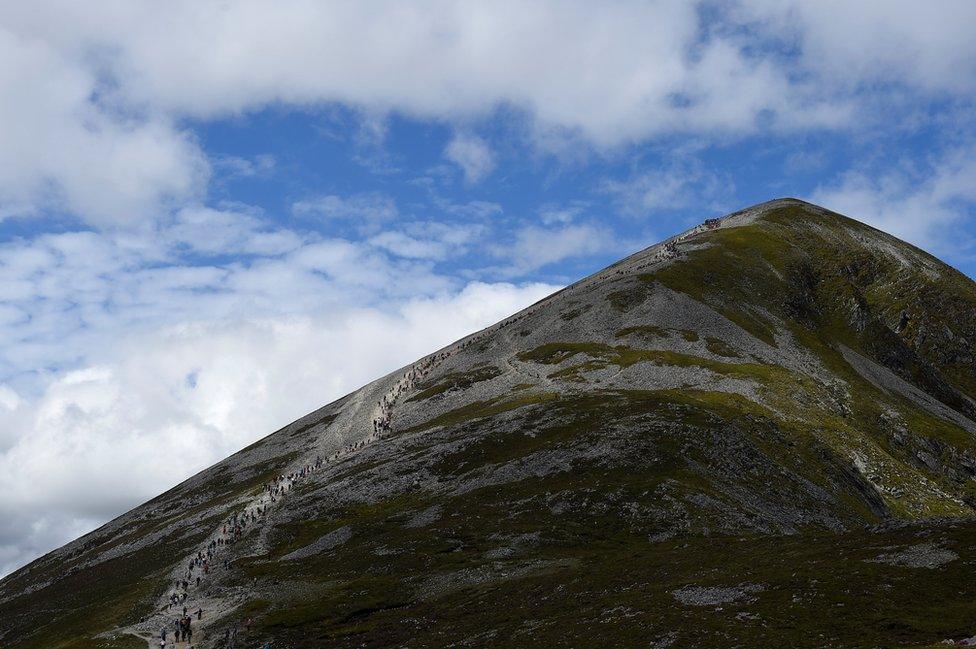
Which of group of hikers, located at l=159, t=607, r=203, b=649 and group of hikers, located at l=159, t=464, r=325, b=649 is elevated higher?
group of hikers, located at l=159, t=464, r=325, b=649

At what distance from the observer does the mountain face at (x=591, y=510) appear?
55.2 m

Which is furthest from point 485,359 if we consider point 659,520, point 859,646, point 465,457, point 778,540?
point 859,646

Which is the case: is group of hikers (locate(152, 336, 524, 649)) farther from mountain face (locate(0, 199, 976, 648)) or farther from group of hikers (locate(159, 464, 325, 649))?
mountain face (locate(0, 199, 976, 648))

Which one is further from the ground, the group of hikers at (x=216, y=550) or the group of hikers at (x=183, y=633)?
the group of hikers at (x=216, y=550)

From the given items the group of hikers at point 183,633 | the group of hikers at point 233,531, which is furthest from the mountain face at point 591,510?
the group of hikers at point 183,633

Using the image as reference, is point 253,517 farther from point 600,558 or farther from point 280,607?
point 600,558

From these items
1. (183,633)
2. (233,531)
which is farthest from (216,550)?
(183,633)

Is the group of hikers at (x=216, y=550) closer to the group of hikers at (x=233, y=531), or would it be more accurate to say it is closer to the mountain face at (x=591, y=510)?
the group of hikers at (x=233, y=531)

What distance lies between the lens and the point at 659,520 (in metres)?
84.9

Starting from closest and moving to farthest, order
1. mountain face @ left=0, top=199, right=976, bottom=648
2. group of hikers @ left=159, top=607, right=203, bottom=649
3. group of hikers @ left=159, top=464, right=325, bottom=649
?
mountain face @ left=0, top=199, right=976, bottom=648 < group of hikers @ left=159, top=607, right=203, bottom=649 < group of hikers @ left=159, top=464, right=325, bottom=649

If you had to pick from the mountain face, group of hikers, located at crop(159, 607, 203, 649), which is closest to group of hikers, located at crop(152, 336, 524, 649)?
group of hikers, located at crop(159, 607, 203, 649)

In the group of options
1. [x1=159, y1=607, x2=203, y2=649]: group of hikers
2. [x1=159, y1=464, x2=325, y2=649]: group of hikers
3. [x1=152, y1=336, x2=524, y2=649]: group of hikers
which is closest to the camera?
[x1=159, y1=607, x2=203, y2=649]: group of hikers

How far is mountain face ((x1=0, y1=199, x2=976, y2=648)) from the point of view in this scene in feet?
181

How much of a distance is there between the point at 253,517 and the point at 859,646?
96.1 m
